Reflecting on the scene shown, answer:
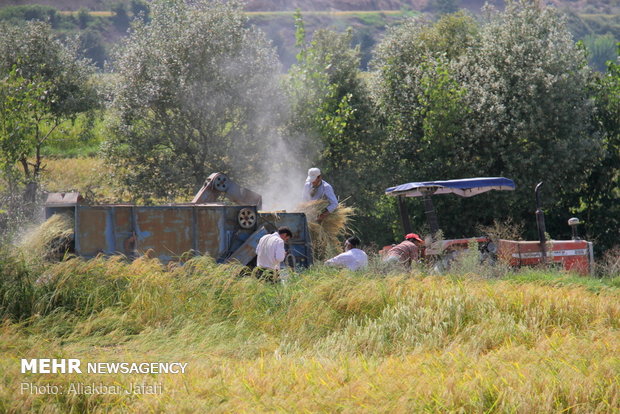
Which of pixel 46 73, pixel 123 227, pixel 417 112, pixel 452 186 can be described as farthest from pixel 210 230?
pixel 46 73

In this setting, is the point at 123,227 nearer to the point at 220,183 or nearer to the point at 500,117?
the point at 220,183

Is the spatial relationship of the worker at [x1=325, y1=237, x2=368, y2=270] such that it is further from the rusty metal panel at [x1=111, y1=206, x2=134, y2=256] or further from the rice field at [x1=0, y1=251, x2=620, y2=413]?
the rusty metal panel at [x1=111, y1=206, x2=134, y2=256]

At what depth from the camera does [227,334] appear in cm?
1005

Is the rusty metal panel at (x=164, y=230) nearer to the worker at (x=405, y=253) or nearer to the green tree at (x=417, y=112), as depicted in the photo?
the worker at (x=405, y=253)

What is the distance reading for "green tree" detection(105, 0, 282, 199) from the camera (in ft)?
74.2

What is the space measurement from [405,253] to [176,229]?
4008 mm

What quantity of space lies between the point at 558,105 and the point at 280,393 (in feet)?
62.2

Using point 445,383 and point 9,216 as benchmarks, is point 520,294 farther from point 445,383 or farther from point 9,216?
point 9,216

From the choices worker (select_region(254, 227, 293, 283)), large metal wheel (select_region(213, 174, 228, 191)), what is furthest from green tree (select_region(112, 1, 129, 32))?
worker (select_region(254, 227, 293, 283))

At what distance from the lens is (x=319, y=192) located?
1488cm

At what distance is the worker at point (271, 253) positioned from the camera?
1237 cm

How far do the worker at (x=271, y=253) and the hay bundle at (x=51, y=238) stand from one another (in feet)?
10.1

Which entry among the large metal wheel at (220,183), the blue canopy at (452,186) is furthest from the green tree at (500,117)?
the large metal wheel at (220,183)

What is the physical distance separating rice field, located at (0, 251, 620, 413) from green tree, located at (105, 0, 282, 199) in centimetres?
1057
